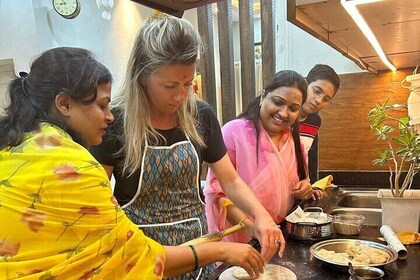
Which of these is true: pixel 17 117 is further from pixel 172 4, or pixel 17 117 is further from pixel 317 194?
pixel 317 194

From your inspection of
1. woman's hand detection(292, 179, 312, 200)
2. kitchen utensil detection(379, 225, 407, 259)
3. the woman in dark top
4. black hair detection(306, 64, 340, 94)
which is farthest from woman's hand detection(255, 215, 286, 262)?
black hair detection(306, 64, 340, 94)

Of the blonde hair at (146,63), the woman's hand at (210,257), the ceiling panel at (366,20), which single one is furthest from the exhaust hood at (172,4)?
the woman's hand at (210,257)

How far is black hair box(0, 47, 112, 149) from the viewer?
2.26 ft

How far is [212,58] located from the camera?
2857 mm

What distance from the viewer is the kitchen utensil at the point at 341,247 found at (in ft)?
3.17

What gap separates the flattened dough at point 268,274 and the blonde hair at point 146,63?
15.6 inches

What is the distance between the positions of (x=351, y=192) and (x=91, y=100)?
66.1 inches

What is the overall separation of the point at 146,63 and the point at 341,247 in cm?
83

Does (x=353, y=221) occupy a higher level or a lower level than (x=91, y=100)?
lower

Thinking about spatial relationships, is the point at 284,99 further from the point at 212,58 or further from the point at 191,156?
the point at 212,58

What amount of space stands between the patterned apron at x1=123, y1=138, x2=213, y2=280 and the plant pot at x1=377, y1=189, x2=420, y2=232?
0.65 meters

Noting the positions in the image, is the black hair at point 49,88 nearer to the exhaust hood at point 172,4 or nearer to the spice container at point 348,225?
the exhaust hood at point 172,4

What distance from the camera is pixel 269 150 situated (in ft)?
5.18

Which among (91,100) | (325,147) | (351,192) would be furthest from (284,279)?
(325,147)
